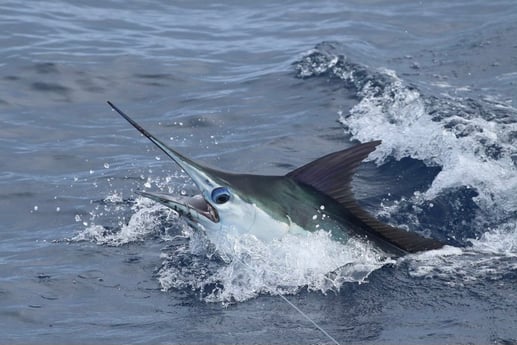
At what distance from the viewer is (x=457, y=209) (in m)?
6.93

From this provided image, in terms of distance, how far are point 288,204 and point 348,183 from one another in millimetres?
372

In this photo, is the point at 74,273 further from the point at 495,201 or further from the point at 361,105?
the point at 361,105

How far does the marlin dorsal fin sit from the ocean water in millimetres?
92

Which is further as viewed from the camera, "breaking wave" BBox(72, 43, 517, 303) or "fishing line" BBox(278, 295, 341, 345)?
"breaking wave" BBox(72, 43, 517, 303)

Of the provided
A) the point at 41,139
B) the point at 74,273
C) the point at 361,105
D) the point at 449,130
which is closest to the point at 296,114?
the point at 361,105

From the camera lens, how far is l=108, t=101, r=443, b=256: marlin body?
213 inches

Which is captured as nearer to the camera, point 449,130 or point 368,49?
point 449,130

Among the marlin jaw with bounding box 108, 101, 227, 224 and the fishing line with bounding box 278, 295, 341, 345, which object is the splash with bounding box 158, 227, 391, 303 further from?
the marlin jaw with bounding box 108, 101, 227, 224

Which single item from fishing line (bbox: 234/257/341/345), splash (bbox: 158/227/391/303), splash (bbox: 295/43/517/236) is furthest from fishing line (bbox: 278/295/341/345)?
splash (bbox: 295/43/517/236)

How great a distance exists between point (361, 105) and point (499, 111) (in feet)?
4.21

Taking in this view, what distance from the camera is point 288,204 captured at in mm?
5633

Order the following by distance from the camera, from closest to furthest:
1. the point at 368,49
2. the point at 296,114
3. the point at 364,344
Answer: the point at 364,344 → the point at 296,114 → the point at 368,49

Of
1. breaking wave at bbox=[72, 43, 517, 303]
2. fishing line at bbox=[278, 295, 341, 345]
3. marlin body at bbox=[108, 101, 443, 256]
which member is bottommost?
fishing line at bbox=[278, 295, 341, 345]

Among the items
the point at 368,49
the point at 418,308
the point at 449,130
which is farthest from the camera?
the point at 368,49
